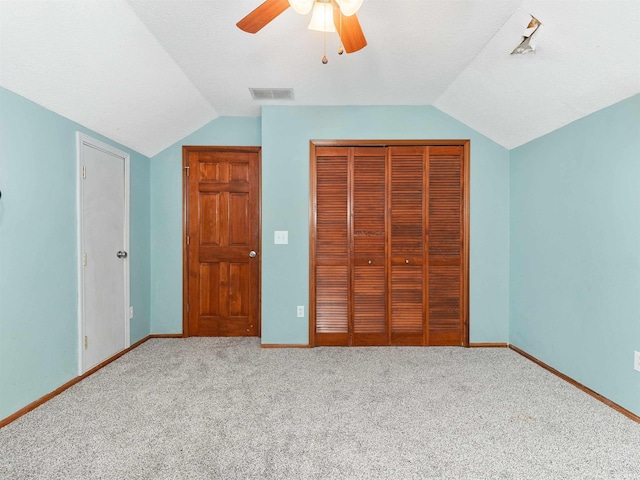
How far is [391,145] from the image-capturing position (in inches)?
127

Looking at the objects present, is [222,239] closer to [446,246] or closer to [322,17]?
[446,246]

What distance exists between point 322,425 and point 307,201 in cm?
198

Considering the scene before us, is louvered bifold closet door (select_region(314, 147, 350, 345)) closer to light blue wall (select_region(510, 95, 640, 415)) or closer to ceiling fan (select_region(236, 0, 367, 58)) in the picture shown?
ceiling fan (select_region(236, 0, 367, 58))

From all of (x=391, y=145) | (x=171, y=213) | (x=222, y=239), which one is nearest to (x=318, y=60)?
(x=391, y=145)

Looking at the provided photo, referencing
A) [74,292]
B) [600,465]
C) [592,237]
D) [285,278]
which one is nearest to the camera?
[600,465]

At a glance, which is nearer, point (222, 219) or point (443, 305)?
point (443, 305)

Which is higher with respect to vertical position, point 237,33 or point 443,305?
point 237,33

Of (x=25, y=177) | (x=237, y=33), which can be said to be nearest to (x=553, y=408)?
(x=237, y=33)

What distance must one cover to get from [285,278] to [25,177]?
2077mm

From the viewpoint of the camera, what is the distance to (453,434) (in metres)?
1.80

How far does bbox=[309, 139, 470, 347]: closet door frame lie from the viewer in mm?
3193

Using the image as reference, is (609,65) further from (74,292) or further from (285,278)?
(74,292)

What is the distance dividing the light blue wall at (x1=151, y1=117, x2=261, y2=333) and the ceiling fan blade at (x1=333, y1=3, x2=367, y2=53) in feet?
6.58

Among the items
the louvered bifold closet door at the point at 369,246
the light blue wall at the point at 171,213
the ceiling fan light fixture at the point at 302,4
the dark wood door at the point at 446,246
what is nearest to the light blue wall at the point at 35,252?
the light blue wall at the point at 171,213
